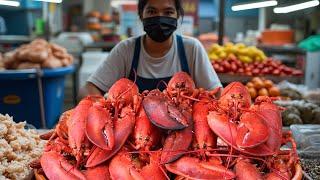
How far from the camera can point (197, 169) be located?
55.7 inches

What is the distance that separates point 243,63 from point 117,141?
4.47m

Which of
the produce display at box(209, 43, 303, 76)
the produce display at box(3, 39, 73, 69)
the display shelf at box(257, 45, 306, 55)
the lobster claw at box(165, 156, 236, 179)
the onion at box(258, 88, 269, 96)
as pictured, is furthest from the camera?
the display shelf at box(257, 45, 306, 55)

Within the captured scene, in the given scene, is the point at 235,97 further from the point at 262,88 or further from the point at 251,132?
the point at 262,88

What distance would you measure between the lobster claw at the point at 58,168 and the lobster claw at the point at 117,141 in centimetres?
6

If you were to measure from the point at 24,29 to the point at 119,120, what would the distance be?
13.4 meters

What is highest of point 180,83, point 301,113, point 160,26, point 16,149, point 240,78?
point 160,26

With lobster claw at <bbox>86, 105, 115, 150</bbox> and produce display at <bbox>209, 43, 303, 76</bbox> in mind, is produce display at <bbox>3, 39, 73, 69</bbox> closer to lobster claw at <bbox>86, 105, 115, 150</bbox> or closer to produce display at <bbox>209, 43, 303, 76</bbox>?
produce display at <bbox>209, 43, 303, 76</bbox>

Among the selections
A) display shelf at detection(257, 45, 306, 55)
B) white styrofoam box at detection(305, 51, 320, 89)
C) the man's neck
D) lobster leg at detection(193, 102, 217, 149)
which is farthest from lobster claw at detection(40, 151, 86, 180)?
display shelf at detection(257, 45, 306, 55)

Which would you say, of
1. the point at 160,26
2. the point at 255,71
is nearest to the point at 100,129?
the point at 160,26

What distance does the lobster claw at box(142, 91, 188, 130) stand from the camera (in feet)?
4.98

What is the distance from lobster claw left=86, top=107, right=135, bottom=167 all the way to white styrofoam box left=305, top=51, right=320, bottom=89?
200 inches

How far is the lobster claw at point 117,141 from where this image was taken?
1.50m

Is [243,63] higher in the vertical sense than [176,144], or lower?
lower

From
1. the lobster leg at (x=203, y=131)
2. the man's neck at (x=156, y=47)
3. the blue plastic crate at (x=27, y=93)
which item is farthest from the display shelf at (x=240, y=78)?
the lobster leg at (x=203, y=131)
